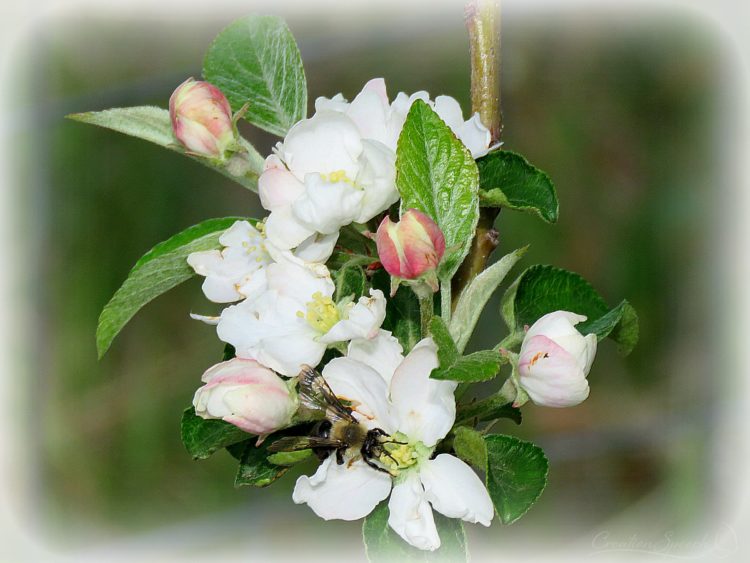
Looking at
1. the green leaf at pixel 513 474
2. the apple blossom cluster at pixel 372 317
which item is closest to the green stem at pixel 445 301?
the apple blossom cluster at pixel 372 317

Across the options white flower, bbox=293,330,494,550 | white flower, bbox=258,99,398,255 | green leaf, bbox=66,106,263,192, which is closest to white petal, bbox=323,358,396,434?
white flower, bbox=293,330,494,550

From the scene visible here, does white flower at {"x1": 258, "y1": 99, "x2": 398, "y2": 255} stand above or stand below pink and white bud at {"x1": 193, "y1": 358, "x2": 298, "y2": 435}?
above

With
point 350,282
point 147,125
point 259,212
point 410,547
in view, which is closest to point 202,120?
point 147,125

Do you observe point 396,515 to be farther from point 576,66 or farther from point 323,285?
point 576,66

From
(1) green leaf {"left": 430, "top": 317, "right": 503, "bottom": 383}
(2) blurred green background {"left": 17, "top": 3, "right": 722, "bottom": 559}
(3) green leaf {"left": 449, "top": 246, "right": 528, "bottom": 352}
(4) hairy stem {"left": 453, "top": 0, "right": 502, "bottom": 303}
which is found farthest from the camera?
(2) blurred green background {"left": 17, "top": 3, "right": 722, "bottom": 559}

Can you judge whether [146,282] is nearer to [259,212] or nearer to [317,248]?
[317,248]

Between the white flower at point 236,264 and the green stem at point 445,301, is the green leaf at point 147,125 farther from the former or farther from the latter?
the green stem at point 445,301

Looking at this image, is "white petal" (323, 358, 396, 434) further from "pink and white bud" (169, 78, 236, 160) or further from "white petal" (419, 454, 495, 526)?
"pink and white bud" (169, 78, 236, 160)

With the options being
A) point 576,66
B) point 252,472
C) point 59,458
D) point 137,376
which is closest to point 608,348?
point 576,66
